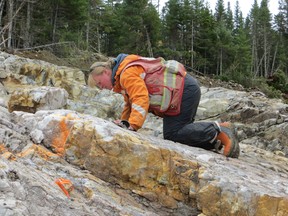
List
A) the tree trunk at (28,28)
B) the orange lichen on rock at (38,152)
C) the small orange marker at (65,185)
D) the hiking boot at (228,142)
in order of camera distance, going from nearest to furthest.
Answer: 1. the small orange marker at (65,185)
2. the orange lichen on rock at (38,152)
3. the hiking boot at (228,142)
4. the tree trunk at (28,28)

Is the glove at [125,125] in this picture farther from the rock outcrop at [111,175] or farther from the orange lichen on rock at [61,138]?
the orange lichen on rock at [61,138]

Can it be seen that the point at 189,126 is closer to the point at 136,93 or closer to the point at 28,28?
the point at 136,93

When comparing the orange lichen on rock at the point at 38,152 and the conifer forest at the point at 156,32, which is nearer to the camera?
the orange lichen on rock at the point at 38,152

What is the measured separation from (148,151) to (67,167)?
0.80m

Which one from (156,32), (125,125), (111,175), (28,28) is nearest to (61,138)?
(111,175)

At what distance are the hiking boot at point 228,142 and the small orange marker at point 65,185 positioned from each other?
2316 mm

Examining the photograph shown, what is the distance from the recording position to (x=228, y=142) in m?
5.05

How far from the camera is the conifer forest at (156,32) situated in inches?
1011

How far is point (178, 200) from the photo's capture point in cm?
373

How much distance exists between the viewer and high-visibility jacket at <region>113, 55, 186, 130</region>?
464 cm

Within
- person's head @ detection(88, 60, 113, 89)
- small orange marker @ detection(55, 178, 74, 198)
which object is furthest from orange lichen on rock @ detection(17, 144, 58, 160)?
person's head @ detection(88, 60, 113, 89)

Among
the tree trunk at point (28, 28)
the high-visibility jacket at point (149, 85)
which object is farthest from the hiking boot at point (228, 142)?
the tree trunk at point (28, 28)

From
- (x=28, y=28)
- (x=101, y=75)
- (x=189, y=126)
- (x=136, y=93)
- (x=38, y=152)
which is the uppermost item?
(x=28, y=28)

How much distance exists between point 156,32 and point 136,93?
3272 cm
